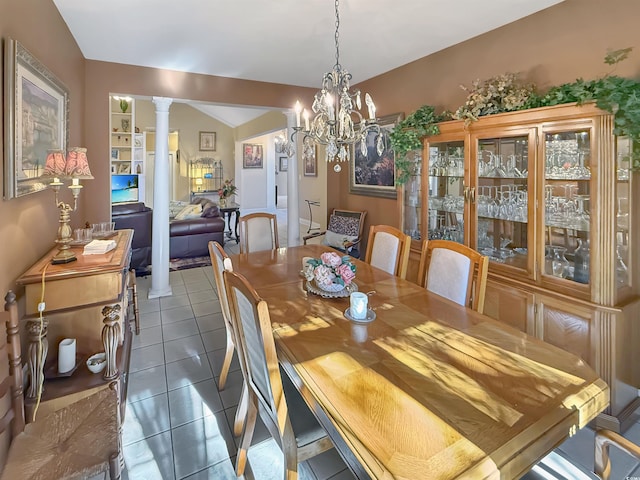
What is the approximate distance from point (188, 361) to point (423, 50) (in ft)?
11.5

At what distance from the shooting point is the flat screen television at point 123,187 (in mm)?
6611

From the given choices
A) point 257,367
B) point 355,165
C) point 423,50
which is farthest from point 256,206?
point 257,367

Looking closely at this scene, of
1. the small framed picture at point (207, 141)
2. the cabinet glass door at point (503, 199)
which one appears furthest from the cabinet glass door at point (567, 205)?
the small framed picture at point (207, 141)

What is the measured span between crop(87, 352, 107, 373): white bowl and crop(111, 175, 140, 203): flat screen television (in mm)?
5318

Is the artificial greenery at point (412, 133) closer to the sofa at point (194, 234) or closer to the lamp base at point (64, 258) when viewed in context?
the lamp base at point (64, 258)

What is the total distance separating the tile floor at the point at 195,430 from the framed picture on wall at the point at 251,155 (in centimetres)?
843

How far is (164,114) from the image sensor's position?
4.00m

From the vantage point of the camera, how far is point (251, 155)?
1104cm

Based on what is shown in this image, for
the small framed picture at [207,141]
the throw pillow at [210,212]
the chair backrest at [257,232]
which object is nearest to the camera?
the chair backrest at [257,232]

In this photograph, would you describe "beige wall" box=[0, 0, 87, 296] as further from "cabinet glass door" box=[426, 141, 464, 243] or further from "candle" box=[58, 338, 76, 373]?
"cabinet glass door" box=[426, 141, 464, 243]

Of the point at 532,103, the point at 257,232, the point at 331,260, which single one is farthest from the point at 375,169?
the point at 331,260

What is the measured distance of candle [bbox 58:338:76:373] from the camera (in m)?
1.96

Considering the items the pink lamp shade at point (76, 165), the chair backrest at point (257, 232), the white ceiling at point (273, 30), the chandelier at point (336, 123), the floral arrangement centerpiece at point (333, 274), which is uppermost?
the white ceiling at point (273, 30)

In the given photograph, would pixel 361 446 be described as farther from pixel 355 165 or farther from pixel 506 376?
pixel 355 165
